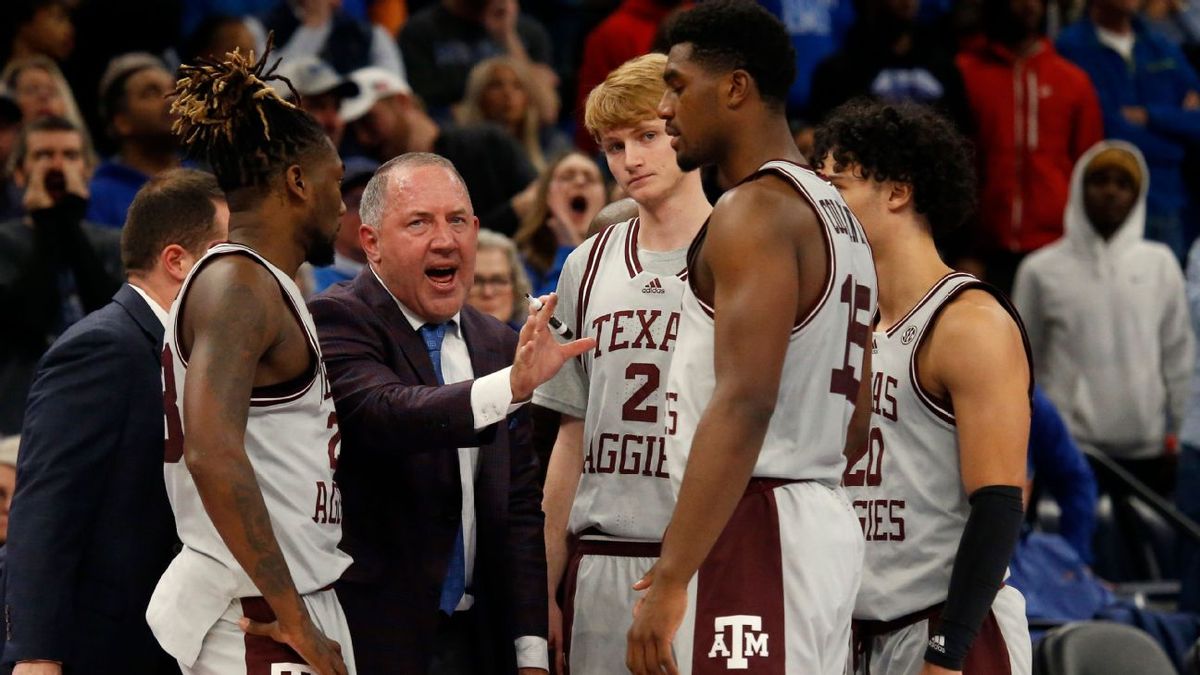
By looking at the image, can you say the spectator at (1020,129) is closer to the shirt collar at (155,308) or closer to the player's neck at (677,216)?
the player's neck at (677,216)

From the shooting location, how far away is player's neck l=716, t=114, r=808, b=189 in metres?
3.92

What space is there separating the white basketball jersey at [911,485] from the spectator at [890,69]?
5.85 metres

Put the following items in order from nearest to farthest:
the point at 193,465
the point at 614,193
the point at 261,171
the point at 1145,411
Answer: the point at 193,465 → the point at 261,171 → the point at 614,193 → the point at 1145,411

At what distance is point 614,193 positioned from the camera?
8.07m

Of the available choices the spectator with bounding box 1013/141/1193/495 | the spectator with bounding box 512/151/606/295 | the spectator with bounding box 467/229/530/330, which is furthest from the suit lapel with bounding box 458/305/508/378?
the spectator with bounding box 1013/141/1193/495

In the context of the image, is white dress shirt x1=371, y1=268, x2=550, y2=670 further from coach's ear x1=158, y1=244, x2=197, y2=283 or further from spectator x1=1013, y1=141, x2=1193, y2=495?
spectator x1=1013, y1=141, x2=1193, y2=495

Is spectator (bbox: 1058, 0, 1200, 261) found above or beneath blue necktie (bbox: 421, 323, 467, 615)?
above

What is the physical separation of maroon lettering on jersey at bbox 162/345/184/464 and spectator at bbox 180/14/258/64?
18.4 feet

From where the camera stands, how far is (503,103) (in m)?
9.49

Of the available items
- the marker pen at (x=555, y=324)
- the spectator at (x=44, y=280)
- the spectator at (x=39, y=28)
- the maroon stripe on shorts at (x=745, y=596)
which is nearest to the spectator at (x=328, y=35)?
the spectator at (x=39, y=28)

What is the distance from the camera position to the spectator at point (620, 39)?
33.5 ft

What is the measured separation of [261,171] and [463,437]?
80 centimetres

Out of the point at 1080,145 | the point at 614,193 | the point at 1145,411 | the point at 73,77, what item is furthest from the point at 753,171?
the point at 1080,145

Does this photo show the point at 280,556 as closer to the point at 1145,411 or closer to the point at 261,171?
the point at 261,171
